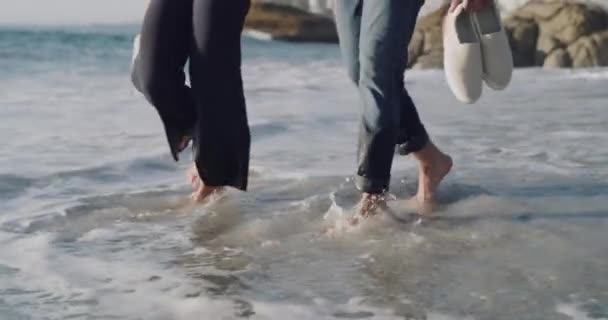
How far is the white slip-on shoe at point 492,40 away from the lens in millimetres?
3473

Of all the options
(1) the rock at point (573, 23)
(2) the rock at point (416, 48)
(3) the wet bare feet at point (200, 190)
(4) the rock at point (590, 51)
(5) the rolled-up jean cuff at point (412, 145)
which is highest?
(5) the rolled-up jean cuff at point (412, 145)

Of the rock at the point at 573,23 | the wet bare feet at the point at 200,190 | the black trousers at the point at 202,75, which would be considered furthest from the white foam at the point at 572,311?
the rock at the point at 573,23

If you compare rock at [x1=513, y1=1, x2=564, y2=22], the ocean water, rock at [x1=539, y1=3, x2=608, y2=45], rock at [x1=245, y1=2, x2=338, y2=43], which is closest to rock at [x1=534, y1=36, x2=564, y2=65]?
rock at [x1=539, y1=3, x2=608, y2=45]

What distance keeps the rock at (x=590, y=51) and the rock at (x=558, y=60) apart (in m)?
0.09

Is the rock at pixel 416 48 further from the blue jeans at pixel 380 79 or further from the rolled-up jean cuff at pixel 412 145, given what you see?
the blue jeans at pixel 380 79

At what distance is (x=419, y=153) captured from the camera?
3.78m

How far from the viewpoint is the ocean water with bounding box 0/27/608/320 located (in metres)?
2.61

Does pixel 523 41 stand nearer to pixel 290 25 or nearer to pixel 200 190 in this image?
pixel 200 190

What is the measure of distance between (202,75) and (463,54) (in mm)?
884

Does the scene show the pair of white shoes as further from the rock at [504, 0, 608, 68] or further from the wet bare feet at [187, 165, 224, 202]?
the rock at [504, 0, 608, 68]

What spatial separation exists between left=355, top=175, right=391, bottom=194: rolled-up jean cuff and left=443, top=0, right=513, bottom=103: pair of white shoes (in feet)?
1.40

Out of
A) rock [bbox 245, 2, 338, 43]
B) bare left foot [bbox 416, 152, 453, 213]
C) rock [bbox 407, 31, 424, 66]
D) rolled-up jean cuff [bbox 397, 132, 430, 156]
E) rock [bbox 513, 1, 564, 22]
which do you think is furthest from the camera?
rock [bbox 245, 2, 338, 43]

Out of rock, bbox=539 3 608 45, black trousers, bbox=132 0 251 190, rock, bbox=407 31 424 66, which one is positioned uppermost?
black trousers, bbox=132 0 251 190

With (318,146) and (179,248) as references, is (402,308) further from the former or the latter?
(318,146)
